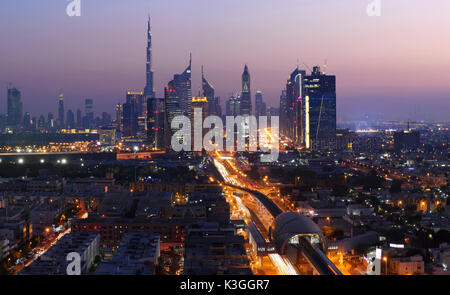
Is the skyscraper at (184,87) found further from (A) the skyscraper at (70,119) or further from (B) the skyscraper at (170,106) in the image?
(A) the skyscraper at (70,119)

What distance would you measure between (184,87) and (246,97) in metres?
5.30

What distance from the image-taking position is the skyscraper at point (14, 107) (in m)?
20.7

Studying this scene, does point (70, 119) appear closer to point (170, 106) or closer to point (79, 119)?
point (79, 119)

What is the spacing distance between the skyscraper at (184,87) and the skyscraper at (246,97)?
4.50m

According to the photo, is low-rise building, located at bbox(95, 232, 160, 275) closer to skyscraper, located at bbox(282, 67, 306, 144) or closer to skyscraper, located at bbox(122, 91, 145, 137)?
skyscraper, located at bbox(282, 67, 306, 144)

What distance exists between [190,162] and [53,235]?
29.9 ft

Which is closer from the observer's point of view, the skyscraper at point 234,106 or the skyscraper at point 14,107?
the skyscraper at point 14,107

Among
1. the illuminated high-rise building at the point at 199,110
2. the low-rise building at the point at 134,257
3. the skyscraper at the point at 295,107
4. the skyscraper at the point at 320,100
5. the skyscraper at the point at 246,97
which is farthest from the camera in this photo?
the skyscraper at the point at 246,97

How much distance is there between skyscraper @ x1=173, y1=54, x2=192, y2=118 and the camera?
22484 millimetres

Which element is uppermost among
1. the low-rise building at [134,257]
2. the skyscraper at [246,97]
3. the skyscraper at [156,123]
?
the skyscraper at [246,97]

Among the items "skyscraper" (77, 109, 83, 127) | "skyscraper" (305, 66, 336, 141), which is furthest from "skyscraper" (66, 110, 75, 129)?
"skyscraper" (305, 66, 336, 141)

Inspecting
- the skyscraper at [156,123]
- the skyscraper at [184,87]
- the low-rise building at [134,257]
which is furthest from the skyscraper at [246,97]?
the low-rise building at [134,257]

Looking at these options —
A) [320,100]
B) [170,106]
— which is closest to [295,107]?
[320,100]
